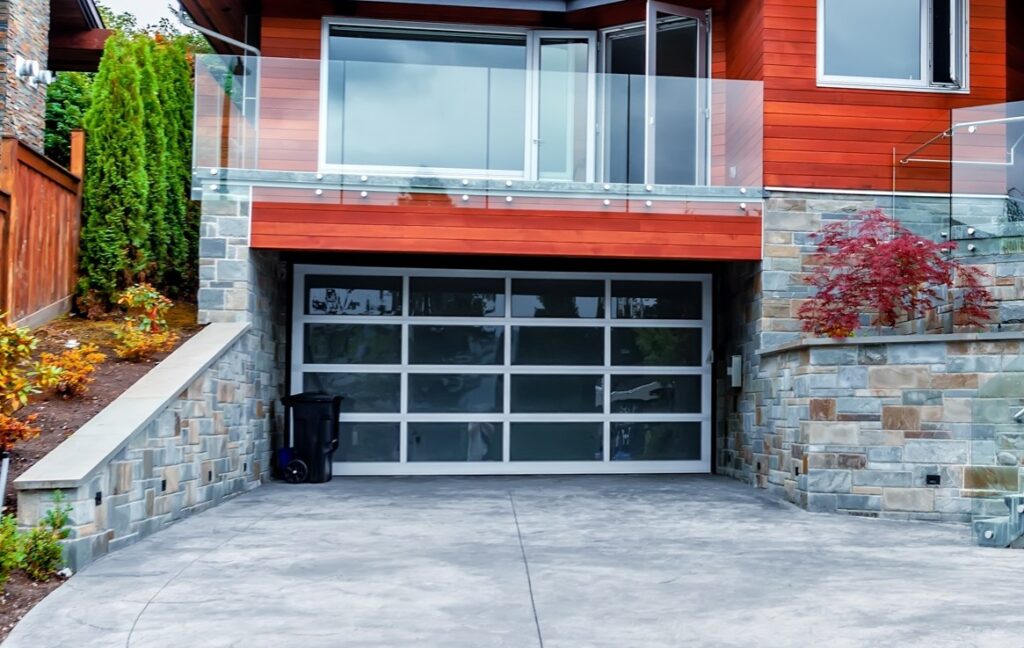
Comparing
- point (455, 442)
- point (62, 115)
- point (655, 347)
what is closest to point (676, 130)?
point (655, 347)

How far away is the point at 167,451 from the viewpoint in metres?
7.62

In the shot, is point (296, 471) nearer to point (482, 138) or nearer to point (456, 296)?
point (456, 296)

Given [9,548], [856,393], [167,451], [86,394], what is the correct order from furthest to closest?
[856,393] → [86,394] → [167,451] → [9,548]

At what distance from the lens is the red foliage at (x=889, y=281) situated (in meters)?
8.83

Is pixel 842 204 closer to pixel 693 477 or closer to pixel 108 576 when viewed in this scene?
pixel 693 477

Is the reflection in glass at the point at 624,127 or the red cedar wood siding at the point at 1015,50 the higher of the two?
the red cedar wood siding at the point at 1015,50

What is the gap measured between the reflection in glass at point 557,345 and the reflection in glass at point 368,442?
5.73 feet

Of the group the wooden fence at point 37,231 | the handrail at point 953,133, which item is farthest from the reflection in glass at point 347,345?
the handrail at point 953,133

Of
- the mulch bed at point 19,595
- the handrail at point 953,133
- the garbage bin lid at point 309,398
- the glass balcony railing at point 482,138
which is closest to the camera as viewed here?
the mulch bed at point 19,595

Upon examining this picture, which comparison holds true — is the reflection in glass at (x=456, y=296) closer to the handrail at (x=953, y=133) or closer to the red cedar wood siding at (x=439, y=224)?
the red cedar wood siding at (x=439, y=224)

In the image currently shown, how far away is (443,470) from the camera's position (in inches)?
463

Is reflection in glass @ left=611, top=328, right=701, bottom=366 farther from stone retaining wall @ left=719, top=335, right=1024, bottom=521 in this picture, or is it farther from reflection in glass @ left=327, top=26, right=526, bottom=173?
stone retaining wall @ left=719, top=335, right=1024, bottom=521

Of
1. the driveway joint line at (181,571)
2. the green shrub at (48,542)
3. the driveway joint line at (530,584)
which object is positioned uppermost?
the green shrub at (48,542)

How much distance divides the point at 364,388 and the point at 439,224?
2.57 m
